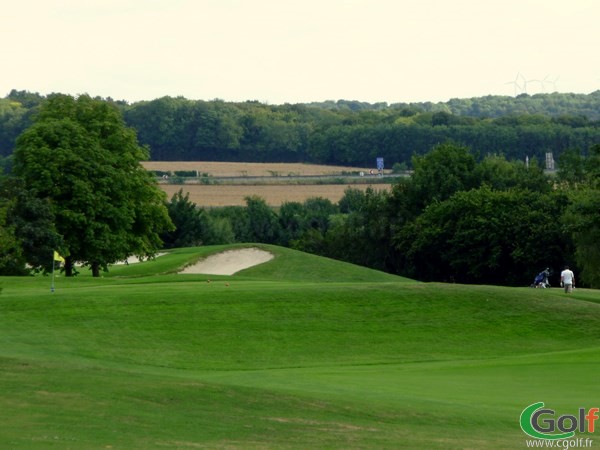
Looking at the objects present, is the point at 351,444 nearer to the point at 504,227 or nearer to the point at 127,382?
the point at 127,382

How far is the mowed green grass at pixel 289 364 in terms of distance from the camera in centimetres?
1923

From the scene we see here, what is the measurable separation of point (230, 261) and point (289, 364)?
43619mm

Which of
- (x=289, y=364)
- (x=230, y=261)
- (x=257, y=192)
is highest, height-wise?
(x=257, y=192)

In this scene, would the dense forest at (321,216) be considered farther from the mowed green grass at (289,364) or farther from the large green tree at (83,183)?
the mowed green grass at (289,364)

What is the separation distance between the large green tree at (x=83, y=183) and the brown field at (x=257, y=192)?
79635 millimetres

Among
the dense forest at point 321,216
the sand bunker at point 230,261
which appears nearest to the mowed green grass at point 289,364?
the dense forest at point 321,216

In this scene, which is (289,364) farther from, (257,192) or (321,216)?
(257,192)

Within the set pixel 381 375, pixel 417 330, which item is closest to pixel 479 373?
pixel 381 375

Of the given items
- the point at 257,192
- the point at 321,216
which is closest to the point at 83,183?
the point at 321,216

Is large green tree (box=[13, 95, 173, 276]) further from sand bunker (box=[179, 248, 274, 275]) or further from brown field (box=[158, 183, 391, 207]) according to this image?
brown field (box=[158, 183, 391, 207])

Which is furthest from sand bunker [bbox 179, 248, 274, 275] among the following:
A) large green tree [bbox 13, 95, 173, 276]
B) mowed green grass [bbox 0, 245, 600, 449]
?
mowed green grass [bbox 0, 245, 600, 449]

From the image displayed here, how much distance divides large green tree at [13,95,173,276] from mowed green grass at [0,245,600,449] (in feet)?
44.3

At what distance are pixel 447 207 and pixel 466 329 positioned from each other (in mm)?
49873

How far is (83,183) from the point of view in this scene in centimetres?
6438
